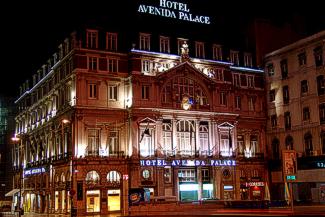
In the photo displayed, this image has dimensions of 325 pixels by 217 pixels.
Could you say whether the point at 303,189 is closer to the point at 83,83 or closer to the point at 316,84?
the point at 316,84

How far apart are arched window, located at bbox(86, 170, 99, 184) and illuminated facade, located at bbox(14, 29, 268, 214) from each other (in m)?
0.14

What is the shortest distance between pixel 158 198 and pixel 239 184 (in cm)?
1654

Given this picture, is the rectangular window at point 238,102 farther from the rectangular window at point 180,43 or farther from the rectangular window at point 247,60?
the rectangular window at point 180,43

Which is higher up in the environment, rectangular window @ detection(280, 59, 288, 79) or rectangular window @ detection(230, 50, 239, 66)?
rectangular window @ detection(230, 50, 239, 66)

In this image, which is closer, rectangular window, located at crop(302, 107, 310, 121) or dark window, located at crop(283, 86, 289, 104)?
rectangular window, located at crop(302, 107, 310, 121)

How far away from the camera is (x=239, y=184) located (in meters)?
69.9

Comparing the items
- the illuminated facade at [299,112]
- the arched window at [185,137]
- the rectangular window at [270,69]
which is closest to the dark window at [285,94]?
the illuminated facade at [299,112]

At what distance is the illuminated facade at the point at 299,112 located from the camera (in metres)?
65.7

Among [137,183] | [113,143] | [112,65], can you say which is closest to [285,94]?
[112,65]

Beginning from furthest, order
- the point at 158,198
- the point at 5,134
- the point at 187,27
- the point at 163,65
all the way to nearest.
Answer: the point at 5,134 → the point at 187,27 → the point at 163,65 → the point at 158,198

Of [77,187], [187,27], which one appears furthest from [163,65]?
[77,187]

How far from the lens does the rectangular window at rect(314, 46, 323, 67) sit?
65.9m

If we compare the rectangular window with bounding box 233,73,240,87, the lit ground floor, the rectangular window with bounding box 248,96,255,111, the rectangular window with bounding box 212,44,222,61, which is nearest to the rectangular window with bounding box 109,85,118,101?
the lit ground floor

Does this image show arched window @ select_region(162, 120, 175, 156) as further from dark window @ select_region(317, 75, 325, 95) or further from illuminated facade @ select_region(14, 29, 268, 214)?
dark window @ select_region(317, 75, 325, 95)
